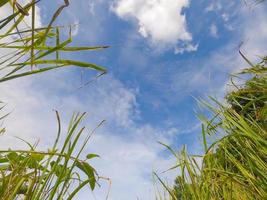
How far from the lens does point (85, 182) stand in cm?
77

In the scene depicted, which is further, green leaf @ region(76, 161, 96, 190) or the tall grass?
the tall grass

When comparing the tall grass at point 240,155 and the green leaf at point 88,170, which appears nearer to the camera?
the green leaf at point 88,170

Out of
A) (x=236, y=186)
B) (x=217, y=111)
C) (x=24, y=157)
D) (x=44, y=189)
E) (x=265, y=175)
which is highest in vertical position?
(x=217, y=111)

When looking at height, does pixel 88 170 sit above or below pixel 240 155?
below

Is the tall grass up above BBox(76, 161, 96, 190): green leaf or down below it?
above

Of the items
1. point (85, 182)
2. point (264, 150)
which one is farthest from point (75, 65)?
point (264, 150)

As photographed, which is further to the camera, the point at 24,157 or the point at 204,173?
the point at 204,173

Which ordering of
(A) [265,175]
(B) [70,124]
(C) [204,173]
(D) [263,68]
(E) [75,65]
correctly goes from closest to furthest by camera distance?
(E) [75,65] < (B) [70,124] < (A) [265,175] < (D) [263,68] < (C) [204,173]

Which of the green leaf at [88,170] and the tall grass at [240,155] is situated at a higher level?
the tall grass at [240,155]

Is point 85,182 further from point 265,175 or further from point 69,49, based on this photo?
point 265,175

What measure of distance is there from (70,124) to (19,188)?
6.6 inches

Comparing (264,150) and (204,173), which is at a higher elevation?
(204,173)

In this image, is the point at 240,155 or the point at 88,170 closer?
the point at 88,170

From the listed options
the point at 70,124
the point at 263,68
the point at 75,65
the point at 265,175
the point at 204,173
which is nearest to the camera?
the point at 75,65
